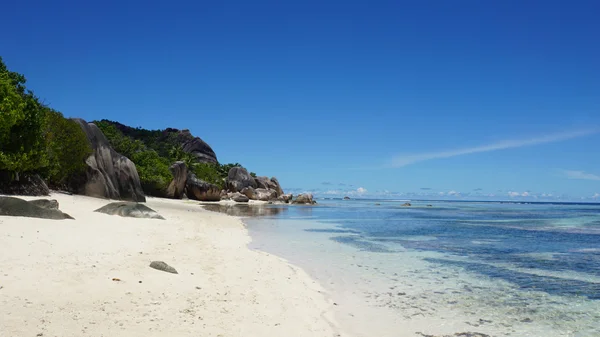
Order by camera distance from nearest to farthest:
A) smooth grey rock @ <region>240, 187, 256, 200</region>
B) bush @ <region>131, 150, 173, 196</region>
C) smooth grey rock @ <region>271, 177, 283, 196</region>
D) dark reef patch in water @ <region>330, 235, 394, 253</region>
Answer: dark reef patch in water @ <region>330, 235, 394, 253</region>, bush @ <region>131, 150, 173, 196</region>, smooth grey rock @ <region>240, 187, 256, 200</region>, smooth grey rock @ <region>271, 177, 283, 196</region>

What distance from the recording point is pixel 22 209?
13.7 m

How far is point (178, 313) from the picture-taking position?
6828 mm

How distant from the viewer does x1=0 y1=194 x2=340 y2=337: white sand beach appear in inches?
236

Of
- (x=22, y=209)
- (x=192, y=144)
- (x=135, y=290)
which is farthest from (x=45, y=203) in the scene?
(x=192, y=144)

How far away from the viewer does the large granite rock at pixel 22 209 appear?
13.4 meters

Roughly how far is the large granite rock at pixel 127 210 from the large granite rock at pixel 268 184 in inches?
2887

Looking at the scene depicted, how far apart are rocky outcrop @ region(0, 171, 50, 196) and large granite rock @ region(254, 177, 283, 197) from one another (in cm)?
6982

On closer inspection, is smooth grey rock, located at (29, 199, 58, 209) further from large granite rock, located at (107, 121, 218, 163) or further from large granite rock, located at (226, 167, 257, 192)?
large granite rock, located at (107, 121, 218, 163)

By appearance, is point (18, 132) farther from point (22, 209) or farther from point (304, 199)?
point (304, 199)

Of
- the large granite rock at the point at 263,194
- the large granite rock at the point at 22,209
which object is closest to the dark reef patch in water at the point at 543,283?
the large granite rock at the point at 22,209

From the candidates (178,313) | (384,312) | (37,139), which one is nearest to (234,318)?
(178,313)

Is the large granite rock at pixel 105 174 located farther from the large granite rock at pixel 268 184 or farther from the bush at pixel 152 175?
the large granite rock at pixel 268 184

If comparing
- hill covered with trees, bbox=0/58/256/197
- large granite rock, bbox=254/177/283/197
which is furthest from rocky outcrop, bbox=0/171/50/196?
large granite rock, bbox=254/177/283/197

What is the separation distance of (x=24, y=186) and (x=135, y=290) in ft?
69.2
